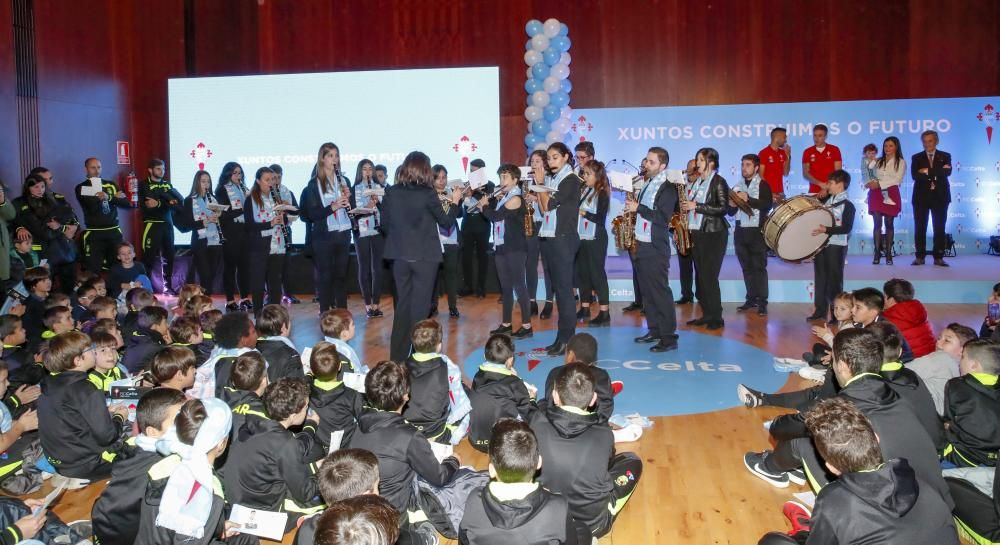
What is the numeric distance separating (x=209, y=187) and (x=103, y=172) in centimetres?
303

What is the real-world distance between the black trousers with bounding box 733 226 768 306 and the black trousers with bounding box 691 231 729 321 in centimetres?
84

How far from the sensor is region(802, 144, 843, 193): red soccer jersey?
34.6ft

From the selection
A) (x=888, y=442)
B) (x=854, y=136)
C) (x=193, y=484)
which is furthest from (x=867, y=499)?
(x=854, y=136)

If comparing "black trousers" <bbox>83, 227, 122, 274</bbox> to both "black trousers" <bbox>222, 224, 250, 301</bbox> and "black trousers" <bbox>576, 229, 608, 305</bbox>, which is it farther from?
"black trousers" <bbox>576, 229, 608, 305</bbox>

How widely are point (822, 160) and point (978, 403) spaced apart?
7608 millimetres

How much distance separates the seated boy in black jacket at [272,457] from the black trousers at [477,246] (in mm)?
6744

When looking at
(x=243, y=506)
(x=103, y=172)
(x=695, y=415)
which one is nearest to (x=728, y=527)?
(x=695, y=415)

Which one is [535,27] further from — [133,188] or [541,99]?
[133,188]

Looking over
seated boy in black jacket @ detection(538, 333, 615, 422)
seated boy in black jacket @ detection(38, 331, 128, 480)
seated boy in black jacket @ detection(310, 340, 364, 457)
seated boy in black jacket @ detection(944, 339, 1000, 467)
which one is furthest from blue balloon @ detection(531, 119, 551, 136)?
seated boy in black jacket @ detection(944, 339, 1000, 467)

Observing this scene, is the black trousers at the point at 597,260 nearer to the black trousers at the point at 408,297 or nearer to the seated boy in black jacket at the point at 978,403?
the black trousers at the point at 408,297

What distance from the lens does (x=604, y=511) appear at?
3.36 m

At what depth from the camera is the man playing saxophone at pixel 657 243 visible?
22.1 feet

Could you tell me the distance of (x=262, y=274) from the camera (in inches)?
336

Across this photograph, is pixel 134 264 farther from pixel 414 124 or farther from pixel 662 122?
pixel 662 122
